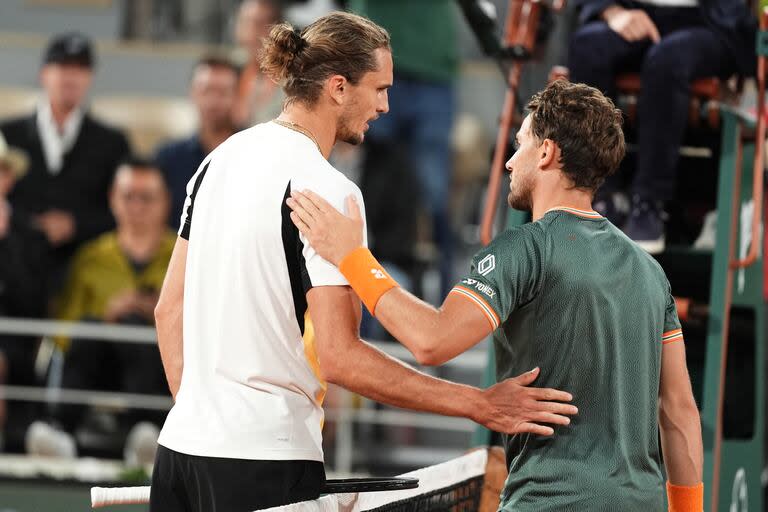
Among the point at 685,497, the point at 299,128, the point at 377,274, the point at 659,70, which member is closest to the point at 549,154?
the point at 377,274

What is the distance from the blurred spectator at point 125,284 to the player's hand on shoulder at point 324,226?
487 cm

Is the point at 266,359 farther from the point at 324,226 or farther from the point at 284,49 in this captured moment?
the point at 284,49

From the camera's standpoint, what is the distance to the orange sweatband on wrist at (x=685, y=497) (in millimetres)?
2918

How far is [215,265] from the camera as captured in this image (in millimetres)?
2789

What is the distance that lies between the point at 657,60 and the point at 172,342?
2231 mm

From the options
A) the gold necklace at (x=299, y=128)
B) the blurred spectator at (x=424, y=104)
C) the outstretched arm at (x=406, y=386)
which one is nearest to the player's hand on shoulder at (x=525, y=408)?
the outstretched arm at (x=406, y=386)

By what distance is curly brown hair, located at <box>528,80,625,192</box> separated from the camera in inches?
107

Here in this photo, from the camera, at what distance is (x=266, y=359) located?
2.73 m

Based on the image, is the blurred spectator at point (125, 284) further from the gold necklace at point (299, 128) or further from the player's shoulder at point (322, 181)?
the player's shoulder at point (322, 181)

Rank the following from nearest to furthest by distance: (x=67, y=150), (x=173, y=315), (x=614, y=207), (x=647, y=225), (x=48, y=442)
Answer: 1. (x=173, y=315)
2. (x=647, y=225)
3. (x=614, y=207)
4. (x=48, y=442)
5. (x=67, y=150)

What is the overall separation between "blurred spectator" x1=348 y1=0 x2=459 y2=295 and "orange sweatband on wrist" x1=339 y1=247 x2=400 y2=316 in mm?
6540

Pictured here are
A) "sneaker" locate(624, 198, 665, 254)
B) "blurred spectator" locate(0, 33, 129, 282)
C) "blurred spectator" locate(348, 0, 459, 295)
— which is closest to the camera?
"sneaker" locate(624, 198, 665, 254)

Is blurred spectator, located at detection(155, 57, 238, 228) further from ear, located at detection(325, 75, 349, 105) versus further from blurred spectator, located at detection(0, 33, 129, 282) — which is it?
ear, located at detection(325, 75, 349, 105)

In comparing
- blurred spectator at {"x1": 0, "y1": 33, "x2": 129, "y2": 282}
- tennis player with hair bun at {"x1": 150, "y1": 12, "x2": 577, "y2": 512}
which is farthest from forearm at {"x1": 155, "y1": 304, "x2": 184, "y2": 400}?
blurred spectator at {"x1": 0, "y1": 33, "x2": 129, "y2": 282}
